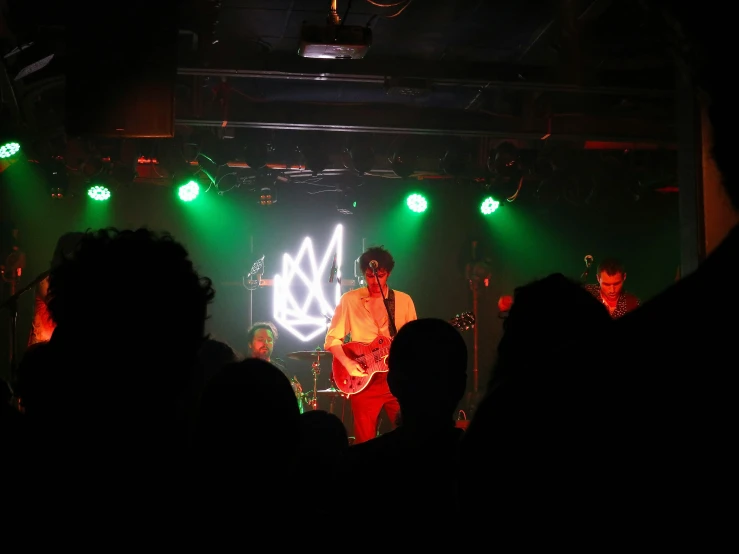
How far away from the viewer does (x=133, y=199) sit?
441 inches

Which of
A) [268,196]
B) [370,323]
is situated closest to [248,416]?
[370,323]

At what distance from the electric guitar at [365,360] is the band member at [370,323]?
44mm

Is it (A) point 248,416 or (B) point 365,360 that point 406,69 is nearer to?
(B) point 365,360

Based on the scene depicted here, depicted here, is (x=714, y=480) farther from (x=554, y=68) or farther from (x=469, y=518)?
(x=554, y=68)

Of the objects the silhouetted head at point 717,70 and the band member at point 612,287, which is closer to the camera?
the silhouetted head at point 717,70

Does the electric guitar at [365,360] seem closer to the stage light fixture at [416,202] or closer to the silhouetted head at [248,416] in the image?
the stage light fixture at [416,202]

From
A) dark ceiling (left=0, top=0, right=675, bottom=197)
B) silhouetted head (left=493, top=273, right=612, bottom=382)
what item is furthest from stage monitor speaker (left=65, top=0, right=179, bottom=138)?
silhouetted head (left=493, top=273, right=612, bottom=382)

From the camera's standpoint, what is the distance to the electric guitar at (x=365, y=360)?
6809 millimetres

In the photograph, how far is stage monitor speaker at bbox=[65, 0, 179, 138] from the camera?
5625 mm

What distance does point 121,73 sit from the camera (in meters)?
5.65

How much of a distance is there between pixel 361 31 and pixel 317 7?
132cm

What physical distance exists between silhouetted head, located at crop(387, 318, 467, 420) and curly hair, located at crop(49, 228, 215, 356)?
2.88 feet

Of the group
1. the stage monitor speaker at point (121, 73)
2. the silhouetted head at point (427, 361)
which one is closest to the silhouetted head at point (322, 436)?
the silhouetted head at point (427, 361)

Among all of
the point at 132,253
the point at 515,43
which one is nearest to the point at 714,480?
the point at 132,253
